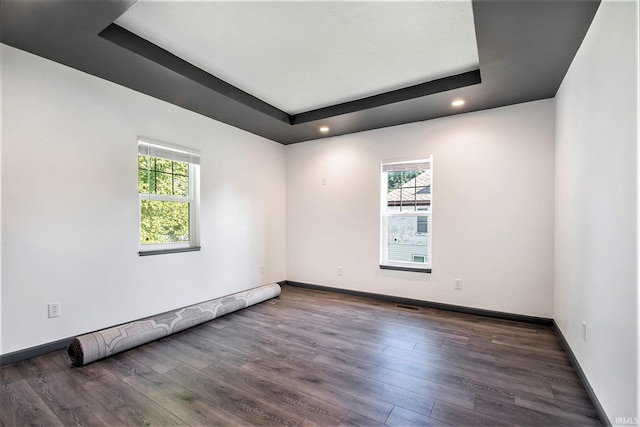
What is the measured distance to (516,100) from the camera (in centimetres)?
317

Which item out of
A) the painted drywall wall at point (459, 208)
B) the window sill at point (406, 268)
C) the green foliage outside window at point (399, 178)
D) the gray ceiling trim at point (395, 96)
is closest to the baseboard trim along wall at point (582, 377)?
the painted drywall wall at point (459, 208)

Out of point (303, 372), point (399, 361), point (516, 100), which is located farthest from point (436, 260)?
point (303, 372)

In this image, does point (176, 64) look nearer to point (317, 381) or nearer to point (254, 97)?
point (254, 97)

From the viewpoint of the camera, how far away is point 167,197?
337 cm

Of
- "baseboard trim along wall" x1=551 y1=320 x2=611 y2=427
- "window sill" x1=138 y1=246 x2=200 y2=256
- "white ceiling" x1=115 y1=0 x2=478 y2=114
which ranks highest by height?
"white ceiling" x1=115 y1=0 x2=478 y2=114

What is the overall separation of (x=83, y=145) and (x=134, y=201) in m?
0.66

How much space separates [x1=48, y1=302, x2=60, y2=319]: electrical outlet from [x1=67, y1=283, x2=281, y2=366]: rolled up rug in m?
0.29

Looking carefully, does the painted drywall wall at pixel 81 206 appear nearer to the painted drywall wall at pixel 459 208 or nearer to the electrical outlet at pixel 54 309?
the electrical outlet at pixel 54 309

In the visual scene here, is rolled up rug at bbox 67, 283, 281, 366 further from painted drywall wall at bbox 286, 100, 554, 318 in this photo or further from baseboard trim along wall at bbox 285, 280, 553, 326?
painted drywall wall at bbox 286, 100, 554, 318

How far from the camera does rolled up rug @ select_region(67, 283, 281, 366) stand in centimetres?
226

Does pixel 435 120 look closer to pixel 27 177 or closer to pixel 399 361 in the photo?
pixel 399 361

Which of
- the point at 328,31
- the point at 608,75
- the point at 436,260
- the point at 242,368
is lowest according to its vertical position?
the point at 242,368

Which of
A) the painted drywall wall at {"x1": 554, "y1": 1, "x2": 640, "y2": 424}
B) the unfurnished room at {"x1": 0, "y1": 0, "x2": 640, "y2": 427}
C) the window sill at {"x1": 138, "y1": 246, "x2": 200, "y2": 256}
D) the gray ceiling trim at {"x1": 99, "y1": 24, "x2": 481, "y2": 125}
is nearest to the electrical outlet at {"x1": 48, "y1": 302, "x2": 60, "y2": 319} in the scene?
the unfurnished room at {"x1": 0, "y1": 0, "x2": 640, "y2": 427}

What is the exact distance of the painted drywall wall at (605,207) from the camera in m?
1.35
